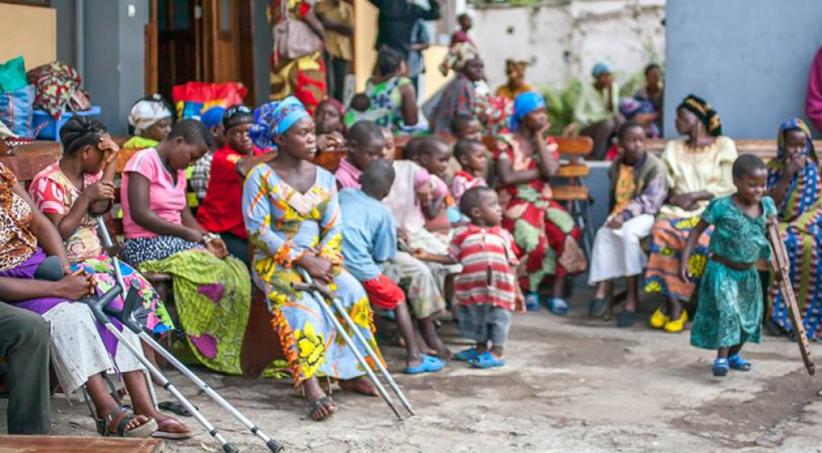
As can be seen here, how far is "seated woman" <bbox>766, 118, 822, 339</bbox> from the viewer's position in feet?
26.9

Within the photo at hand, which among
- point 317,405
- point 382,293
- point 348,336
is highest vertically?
point 382,293

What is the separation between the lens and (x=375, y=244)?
696 cm

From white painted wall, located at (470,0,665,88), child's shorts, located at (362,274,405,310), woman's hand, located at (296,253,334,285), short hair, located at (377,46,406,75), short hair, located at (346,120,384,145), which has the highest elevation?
white painted wall, located at (470,0,665,88)

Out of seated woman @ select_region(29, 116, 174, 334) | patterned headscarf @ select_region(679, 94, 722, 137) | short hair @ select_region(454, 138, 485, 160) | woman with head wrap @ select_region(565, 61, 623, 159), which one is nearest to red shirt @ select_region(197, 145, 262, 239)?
seated woman @ select_region(29, 116, 174, 334)

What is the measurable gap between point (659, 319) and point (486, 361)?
5.94ft

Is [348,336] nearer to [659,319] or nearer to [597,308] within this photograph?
[659,319]

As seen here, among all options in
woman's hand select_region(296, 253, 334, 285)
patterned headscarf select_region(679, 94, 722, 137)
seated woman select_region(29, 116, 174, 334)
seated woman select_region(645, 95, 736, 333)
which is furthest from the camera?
patterned headscarf select_region(679, 94, 722, 137)

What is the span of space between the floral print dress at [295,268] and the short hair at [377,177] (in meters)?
0.55

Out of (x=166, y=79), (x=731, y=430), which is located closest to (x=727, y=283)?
(x=731, y=430)

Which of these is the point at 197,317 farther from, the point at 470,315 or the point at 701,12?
the point at 701,12

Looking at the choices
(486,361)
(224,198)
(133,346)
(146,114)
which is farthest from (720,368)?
(146,114)

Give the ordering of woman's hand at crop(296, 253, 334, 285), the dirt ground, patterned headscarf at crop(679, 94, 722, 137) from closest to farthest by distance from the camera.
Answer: the dirt ground < woman's hand at crop(296, 253, 334, 285) < patterned headscarf at crop(679, 94, 722, 137)

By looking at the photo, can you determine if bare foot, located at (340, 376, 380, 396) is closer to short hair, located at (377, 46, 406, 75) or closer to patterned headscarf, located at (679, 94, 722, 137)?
patterned headscarf, located at (679, 94, 722, 137)

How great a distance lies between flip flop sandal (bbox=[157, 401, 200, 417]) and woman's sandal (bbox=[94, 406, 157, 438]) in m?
0.71
